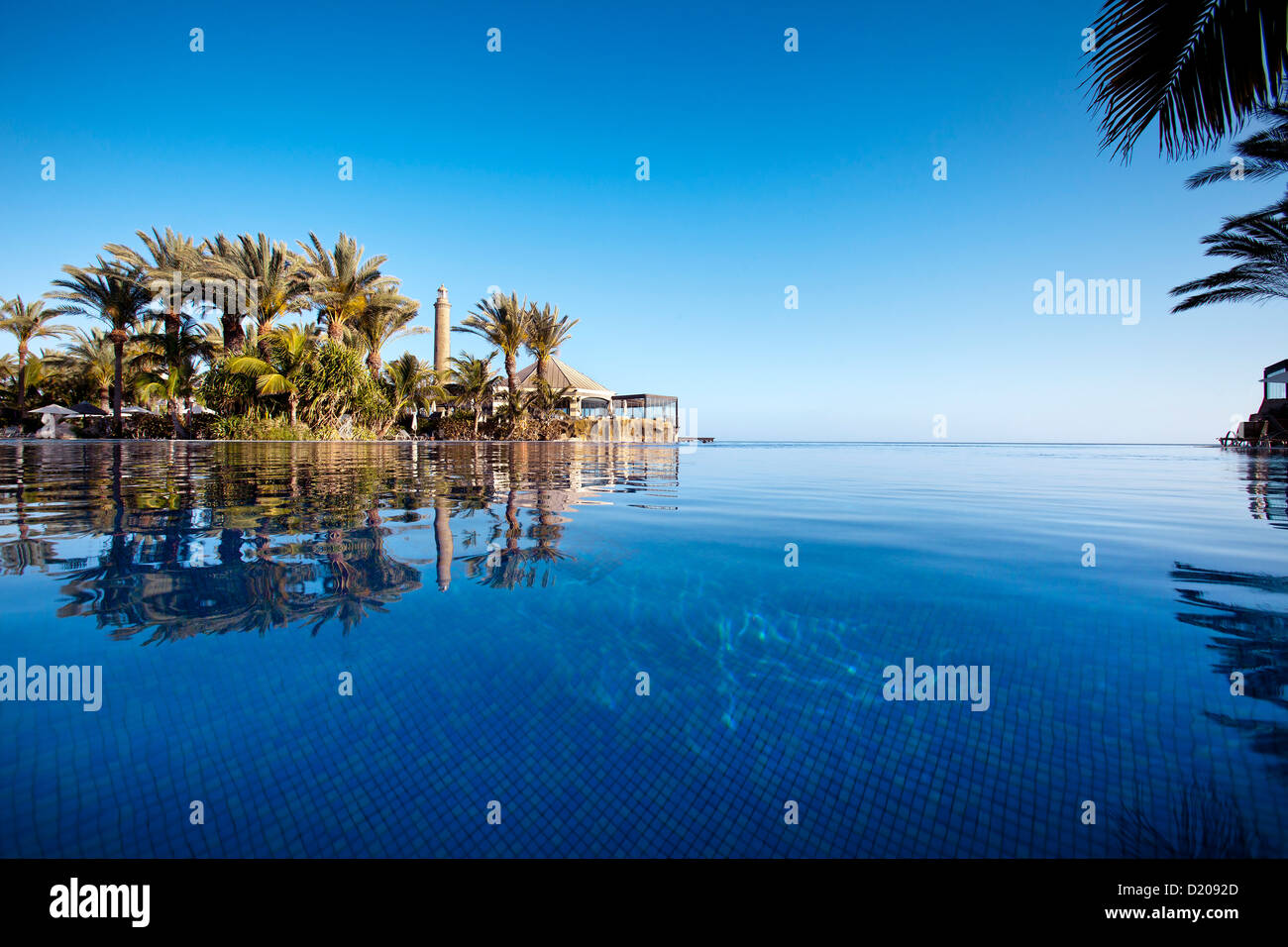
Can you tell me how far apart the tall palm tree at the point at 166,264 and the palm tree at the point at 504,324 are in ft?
34.1

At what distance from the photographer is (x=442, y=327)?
39.2 m

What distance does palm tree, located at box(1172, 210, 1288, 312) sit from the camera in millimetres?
13266

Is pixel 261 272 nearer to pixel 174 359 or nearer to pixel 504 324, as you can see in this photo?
pixel 174 359

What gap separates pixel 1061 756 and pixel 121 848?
2.46 meters

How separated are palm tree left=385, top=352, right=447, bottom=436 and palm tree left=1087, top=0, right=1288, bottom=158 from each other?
2510 centimetres

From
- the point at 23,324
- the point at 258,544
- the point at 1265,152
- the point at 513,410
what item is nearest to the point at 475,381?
the point at 513,410

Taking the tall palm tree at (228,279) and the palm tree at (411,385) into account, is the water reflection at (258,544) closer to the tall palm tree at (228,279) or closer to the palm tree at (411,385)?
the tall palm tree at (228,279)

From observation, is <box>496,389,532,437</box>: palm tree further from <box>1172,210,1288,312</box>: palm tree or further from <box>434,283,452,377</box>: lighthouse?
<box>1172,210,1288,312</box>: palm tree

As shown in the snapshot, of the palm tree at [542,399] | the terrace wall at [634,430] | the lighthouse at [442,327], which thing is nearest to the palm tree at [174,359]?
the palm tree at [542,399]

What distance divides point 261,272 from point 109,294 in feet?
19.8

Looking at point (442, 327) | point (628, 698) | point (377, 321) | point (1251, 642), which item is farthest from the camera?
point (442, 327)

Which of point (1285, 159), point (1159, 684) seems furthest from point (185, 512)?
point (1285, 159)

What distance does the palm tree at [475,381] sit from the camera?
29.0m
